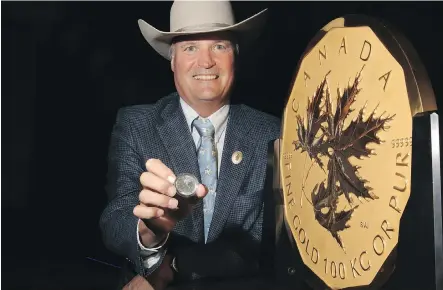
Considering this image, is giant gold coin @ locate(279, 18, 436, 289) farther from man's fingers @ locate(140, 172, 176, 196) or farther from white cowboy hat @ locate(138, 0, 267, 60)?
white cowboy hat @ locate(138, 0, 267, 60)

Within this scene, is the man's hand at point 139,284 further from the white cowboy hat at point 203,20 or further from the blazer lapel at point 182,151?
the white cowboy hat at point 203,20

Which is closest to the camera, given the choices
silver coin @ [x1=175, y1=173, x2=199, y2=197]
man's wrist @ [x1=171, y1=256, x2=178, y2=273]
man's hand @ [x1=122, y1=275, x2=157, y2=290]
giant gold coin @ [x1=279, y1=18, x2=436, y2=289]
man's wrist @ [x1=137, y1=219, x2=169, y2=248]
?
giant gold coin @ [x1=279, y1=18, x2=436, y2=289]

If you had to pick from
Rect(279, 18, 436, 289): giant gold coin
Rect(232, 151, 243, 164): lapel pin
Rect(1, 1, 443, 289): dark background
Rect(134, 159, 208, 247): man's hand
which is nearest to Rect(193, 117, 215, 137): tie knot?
Rect(232, 151, 243, 164): lapel pin

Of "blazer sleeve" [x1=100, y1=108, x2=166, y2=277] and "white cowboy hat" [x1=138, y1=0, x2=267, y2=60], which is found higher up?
"white cowboy hat" [x1=138, y1=0, x2=267, y2=60]

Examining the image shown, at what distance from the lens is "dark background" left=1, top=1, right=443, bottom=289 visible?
252 cm

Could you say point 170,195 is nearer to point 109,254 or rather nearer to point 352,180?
point 352,180

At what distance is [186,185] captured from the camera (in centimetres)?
94

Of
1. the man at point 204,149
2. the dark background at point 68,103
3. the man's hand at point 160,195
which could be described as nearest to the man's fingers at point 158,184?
the man's hand at point 160,195

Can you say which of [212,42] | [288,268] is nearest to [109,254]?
[212,42]

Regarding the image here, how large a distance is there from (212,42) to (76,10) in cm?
144

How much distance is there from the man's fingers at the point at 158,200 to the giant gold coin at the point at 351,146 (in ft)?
0.83

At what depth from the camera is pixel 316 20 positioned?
216 cm

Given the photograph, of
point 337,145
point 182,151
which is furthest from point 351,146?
point 182,151

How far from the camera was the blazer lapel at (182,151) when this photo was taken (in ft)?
4.74
